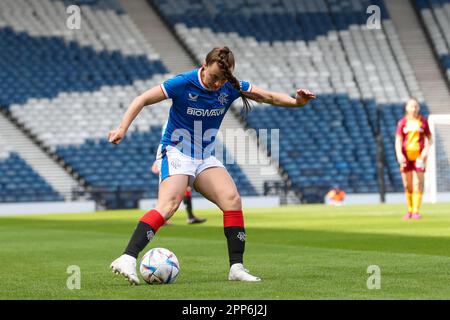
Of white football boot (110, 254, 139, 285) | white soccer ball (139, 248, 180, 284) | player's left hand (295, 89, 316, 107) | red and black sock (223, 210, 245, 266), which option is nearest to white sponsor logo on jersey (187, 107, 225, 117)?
player's left hand (295, 89, 316, 107)

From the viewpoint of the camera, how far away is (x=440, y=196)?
33.7 meters

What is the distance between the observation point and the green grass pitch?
780 cm

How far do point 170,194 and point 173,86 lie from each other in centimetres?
94

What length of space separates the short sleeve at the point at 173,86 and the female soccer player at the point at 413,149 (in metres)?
11.8

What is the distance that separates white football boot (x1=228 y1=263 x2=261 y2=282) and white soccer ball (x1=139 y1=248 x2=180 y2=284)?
1.61 ft

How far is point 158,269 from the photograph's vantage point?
861 cm

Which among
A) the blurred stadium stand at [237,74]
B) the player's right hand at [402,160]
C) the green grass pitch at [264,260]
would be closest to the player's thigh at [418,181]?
the player's right hand at [402,160]

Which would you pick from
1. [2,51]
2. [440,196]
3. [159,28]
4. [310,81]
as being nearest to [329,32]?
[310,81]

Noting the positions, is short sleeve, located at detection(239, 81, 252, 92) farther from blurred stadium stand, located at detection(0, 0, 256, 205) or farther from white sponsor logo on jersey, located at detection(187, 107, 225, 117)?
blurred stadium stand, located at detection(0, 0, 256, 205)

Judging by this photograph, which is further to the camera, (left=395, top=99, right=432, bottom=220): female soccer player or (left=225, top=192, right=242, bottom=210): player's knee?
(left=395, top=99, right=432, bottom=220): female soccer player

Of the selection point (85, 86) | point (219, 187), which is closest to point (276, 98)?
point (219, 187)

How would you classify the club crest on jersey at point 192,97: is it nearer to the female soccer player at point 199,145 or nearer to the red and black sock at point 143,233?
the female soccer player at point 199,145

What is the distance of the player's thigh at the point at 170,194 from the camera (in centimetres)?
877
